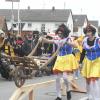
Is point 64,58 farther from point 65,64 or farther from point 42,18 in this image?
point 42,18

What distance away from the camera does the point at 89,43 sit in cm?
928

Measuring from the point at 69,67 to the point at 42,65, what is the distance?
4.70 ft

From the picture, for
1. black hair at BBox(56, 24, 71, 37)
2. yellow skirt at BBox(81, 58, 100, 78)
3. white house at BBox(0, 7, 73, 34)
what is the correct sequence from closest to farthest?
yellow skirt at BBox(81, 58, 100, 78) → black hair at BBox(56, 24, 71, 37) → white house at BBox(0, 7, 73, 34)

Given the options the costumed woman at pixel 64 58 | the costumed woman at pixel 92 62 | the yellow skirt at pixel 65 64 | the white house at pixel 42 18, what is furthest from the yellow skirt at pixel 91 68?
the white house at pixel 42 18

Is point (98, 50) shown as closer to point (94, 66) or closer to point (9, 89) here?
point (94, 66)

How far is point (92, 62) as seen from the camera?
929cm

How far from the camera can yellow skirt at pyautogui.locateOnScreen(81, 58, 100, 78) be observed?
30.1ft

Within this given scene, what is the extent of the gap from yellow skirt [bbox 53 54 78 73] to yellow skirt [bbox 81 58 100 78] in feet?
3.16

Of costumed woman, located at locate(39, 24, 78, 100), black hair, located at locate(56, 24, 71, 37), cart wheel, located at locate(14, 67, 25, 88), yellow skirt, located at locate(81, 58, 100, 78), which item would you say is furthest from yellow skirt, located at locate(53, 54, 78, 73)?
cart wheel, located at locate(14, 67, 25, 88)

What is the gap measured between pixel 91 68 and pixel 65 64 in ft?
3.83

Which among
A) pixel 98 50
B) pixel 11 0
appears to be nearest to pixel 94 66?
pixel 98 50

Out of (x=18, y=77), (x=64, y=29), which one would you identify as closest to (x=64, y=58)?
(x=64, y=29)

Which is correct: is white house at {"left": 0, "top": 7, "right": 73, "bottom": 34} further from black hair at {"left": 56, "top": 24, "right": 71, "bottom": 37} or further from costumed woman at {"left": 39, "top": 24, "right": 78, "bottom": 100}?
black hair at {"left": 56, "top": 24, "right": 71, "bottom": 37}

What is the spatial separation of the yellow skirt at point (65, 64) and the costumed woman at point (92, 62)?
97 centimetres
